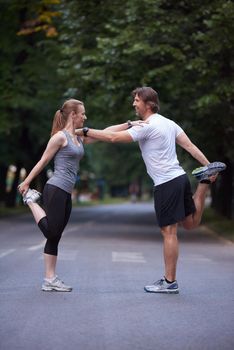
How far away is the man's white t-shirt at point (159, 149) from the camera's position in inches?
313

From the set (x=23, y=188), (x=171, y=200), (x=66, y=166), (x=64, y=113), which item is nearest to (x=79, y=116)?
(x=64, y=113)

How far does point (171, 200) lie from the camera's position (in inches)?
313

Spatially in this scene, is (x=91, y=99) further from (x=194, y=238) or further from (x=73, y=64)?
(x=194, y=238)

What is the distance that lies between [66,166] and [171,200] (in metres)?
1.07

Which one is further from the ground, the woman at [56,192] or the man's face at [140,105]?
the man's face at [140,105]

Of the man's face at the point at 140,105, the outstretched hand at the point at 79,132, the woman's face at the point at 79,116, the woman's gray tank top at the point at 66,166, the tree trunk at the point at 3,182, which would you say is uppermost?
the man's face at the point at 140,105

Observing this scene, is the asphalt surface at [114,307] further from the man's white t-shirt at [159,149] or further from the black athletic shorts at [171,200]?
the man's white t-shirt at [159,149]

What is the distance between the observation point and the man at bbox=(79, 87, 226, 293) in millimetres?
7961

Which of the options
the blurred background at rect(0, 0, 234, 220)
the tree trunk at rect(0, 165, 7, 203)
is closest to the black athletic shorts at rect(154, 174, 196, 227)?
the blurred background at rect(0, 0, 234, 220)

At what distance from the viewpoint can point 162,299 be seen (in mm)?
7707

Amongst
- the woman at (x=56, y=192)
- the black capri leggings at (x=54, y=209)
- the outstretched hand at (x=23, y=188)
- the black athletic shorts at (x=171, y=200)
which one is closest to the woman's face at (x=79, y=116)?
the woman at (x=56, y=192)

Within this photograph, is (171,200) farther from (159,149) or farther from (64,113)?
(64,113)

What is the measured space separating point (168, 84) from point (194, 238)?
392 cm

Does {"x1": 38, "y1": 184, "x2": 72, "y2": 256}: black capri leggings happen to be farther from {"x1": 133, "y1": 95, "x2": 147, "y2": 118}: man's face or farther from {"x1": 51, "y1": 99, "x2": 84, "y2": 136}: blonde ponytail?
{"x1": 133, "y1": 95, "x2": 147, "y2": 118}: man's face
